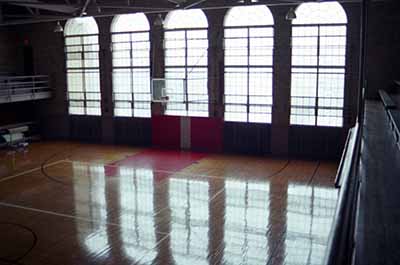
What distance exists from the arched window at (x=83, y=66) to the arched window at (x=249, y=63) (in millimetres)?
6535

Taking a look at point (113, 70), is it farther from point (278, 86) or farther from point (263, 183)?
point (263, 183)

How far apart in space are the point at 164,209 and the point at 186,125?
782 centimetres

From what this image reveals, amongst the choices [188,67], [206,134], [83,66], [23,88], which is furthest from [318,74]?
[23,88]

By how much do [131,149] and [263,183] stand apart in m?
7.51

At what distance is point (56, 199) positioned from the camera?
465 inches

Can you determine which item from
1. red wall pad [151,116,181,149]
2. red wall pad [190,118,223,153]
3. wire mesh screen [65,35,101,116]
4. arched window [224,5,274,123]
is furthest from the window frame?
wire mesh screen [65,35,101,116]

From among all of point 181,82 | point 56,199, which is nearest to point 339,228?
point 56,199

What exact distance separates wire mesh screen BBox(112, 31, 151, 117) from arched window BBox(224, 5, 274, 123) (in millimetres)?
3834

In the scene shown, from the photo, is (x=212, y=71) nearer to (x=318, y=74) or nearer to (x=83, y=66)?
(x=318, y=74)

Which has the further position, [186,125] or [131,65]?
[131,65]

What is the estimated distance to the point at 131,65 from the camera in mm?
19453

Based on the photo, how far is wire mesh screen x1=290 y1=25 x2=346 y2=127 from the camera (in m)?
15.9

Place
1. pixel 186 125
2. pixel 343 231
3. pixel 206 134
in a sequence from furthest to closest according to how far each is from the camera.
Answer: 1. pixel 186 125
2. pixel 206 134
3. pixel 343 231

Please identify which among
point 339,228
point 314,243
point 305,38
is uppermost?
point 305,38
